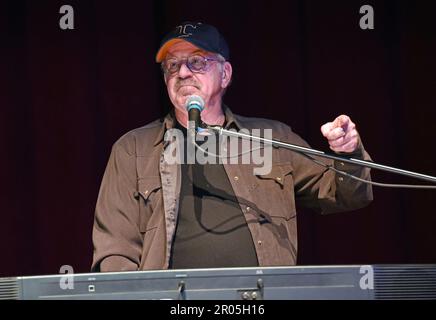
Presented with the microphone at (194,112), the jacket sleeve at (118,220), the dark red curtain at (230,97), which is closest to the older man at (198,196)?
→ the jacket sleeve at (118,220)

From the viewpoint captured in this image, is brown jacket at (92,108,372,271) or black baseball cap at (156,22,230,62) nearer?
brown jacket at (92,108,372,271)

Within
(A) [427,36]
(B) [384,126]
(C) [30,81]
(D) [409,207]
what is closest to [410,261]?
(D) [409,207]

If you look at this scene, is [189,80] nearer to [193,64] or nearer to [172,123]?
[193,64]

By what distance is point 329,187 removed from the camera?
2941 mm

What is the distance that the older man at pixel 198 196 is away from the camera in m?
2.82

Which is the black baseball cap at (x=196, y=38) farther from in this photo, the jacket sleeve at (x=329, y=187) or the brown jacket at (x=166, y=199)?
the jacket sleeve at (x=329, y=187)

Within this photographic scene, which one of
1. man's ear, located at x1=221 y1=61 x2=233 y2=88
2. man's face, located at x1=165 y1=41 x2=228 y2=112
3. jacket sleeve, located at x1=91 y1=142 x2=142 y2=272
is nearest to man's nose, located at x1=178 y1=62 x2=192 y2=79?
man's face, located at x1=165 y1=41 x2=228 y2=112

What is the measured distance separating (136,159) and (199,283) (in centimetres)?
105

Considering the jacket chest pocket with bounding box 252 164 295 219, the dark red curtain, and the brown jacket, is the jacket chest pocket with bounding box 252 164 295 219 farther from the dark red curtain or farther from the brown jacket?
the dark red curtain

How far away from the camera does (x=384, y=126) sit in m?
3.55

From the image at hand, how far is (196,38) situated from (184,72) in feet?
0.41

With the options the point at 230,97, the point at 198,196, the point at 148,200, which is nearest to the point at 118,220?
the point at 148,200

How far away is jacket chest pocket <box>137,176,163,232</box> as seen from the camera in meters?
2.89

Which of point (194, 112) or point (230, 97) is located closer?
point (194, 112)
